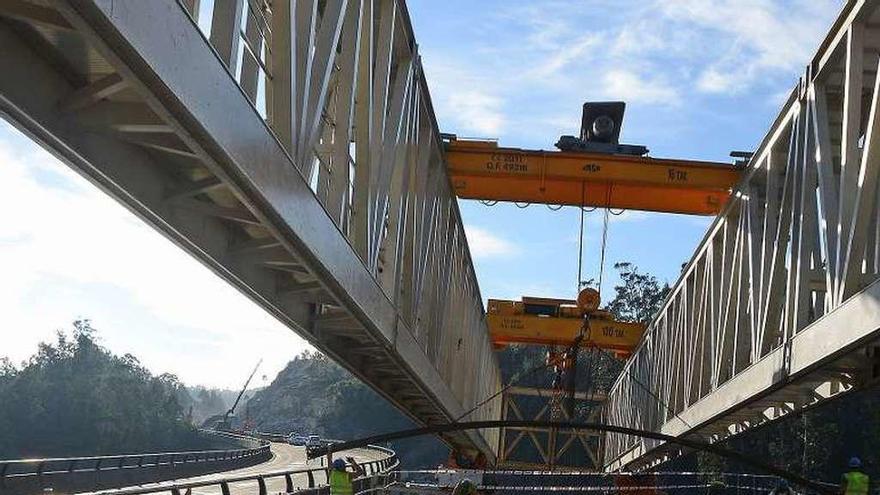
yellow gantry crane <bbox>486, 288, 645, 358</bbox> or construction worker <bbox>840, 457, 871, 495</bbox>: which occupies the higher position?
yellow gantry crane <bbox>486, 288, 645, 358</bbox>

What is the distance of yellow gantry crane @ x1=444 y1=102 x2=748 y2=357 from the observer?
28.5 m

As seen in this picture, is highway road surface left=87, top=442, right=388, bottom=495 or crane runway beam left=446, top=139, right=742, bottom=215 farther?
highway road surface left=87, top=442, right=388, bottom=495

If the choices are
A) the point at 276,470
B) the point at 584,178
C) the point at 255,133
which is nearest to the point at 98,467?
the point at 584,178

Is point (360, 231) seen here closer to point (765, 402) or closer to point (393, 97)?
point (393, 97)

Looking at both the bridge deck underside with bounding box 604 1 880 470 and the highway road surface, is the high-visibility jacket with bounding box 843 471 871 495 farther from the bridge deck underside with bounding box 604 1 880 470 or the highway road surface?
the highway road surface

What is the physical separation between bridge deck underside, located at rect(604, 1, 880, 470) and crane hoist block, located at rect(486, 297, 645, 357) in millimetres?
12333

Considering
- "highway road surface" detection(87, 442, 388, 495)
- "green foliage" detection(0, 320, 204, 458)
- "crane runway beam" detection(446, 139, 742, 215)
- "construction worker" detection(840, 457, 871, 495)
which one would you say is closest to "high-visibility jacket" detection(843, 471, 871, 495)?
"construction worker" detection(840, 457, 871, 495)

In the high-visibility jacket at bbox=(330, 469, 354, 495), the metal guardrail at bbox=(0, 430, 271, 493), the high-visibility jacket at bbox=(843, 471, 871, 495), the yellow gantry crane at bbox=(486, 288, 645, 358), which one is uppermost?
the yellow gantry crane at bbox=(486, 288, 645, 358)

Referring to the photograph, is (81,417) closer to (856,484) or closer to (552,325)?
(552,325)

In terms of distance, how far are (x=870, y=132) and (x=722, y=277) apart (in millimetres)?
11303

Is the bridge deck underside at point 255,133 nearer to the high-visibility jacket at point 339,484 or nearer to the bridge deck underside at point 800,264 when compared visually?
the high-visibility jacket at point 339,484

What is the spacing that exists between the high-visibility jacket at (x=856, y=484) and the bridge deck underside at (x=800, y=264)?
1.16m

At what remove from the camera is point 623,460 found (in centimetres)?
5350

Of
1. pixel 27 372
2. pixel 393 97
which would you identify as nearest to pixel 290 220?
pixel 393 97
